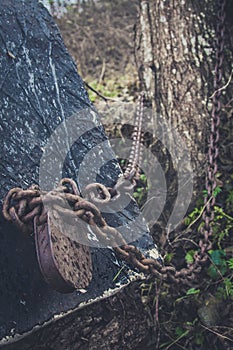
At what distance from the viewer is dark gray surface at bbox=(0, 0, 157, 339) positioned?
4.82 ft

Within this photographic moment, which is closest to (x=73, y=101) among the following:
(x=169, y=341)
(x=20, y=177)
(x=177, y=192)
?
(x=20, y=177)

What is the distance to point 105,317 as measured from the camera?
1897 mm

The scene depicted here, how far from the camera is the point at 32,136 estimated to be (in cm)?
165

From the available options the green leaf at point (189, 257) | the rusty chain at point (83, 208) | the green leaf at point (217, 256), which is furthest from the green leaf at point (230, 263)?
the rusty chain at point (83, 208)

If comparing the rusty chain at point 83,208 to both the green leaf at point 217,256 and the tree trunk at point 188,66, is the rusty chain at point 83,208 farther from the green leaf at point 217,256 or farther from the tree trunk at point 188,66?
the tree trunk at point 188,66

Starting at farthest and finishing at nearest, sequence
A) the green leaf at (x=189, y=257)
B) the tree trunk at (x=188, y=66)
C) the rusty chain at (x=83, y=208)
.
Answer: the tree trunk at (x=188, y=66)
the green leaf at (x=189, y=257)
the rusty chain at (x=83, y=208)

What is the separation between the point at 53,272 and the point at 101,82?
2929 millimetres

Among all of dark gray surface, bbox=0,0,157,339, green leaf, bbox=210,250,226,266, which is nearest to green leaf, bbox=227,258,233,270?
green leaf, bbox=210,250,226,266

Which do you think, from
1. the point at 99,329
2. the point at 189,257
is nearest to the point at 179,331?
the point at 189,257

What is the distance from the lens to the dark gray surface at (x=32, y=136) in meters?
1.47

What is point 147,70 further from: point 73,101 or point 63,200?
point 63,200

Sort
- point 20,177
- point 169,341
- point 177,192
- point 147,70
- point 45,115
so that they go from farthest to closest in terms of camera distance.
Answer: point 147,70 → point 177,192 → point 169,341 → point 45,115 → point 20,177

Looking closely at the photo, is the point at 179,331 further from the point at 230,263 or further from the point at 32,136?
the point at 32,136

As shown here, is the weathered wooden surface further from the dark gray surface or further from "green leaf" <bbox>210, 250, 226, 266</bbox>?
"green leaf" <bbox>210, 250, 226, 266</bbox>
